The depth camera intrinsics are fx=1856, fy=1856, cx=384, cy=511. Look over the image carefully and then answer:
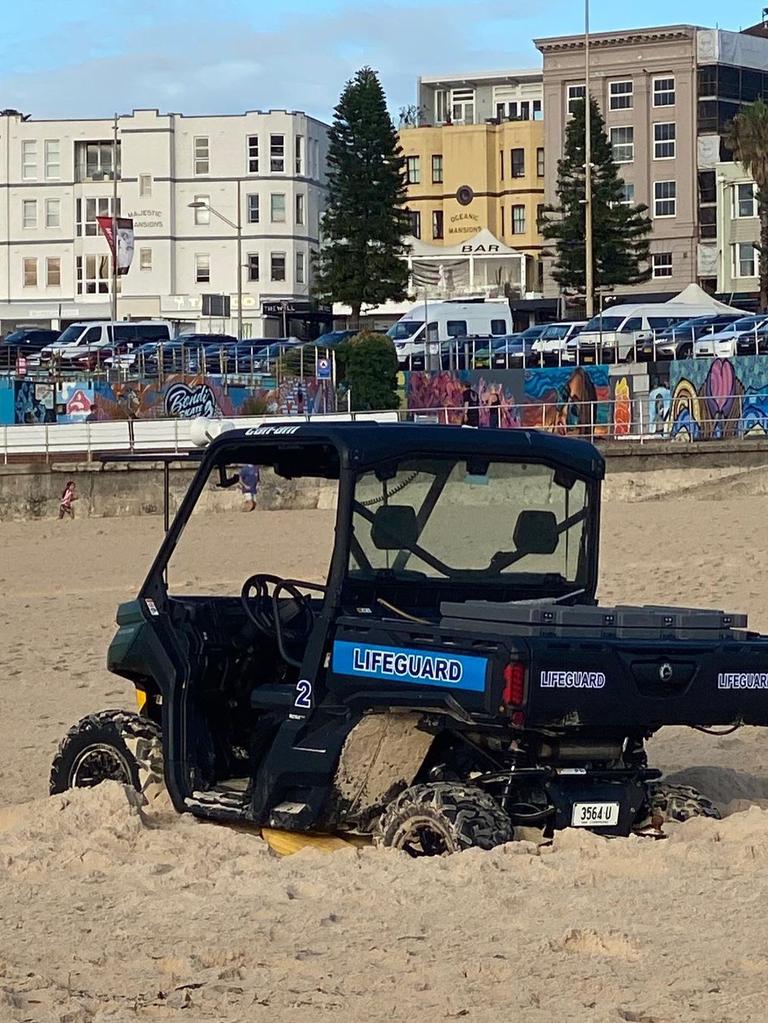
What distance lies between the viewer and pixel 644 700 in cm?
689

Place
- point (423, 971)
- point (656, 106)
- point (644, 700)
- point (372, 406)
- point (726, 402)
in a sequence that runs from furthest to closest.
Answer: point (656, 106) < point (372, 406) < point (726, 402) < point (644, 700) < point (423, 971)

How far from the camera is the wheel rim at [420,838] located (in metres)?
6.99

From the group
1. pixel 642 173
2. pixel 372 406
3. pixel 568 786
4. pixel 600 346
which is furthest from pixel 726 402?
pixel 642 173

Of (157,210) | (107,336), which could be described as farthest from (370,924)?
(157,210)

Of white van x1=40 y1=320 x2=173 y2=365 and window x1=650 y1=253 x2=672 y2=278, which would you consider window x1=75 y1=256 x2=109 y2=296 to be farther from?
white van x1=40 y1=320 x2=173 y2=365

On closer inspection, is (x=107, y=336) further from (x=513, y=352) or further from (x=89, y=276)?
(x=89, y=276)

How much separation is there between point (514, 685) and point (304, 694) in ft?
3.39

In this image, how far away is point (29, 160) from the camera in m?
95.3

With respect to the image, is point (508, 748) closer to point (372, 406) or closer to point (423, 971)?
point (423, 971)

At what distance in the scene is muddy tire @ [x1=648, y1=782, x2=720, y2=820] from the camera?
7.61 metres

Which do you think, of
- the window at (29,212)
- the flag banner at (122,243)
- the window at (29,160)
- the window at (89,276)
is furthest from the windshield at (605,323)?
the window at (29,160)

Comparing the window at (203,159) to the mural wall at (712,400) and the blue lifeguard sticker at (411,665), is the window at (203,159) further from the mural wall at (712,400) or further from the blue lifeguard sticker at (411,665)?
A: the blue lifeguard sticker at (411,665)

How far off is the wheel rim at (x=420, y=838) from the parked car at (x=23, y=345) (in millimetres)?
46221

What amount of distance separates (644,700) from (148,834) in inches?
85.4
